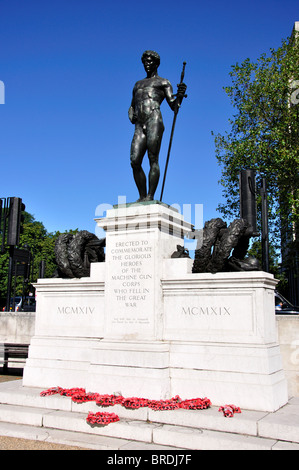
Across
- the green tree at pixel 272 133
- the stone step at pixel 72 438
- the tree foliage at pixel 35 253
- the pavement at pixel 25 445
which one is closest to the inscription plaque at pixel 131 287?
the stone step at pixel 72 438

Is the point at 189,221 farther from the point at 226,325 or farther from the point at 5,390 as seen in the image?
the point at 5,390

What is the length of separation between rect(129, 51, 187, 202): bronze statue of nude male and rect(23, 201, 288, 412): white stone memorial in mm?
765

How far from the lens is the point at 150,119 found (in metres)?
7.98

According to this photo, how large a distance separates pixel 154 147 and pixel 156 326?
3.22 m

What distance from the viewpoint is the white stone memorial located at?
626cm

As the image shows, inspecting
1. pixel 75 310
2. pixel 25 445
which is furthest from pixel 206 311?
pixel 25 445

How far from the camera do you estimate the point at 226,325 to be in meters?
6.49

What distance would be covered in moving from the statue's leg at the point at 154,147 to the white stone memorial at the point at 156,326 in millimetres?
639

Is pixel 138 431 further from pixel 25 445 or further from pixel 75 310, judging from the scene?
pixel 75 310

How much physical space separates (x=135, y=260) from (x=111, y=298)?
780 mm

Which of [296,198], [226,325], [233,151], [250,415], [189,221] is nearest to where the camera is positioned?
[250,415]

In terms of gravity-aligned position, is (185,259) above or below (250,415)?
above

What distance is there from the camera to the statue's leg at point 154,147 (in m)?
7.94

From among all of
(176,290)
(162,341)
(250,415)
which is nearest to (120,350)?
(162,341)
